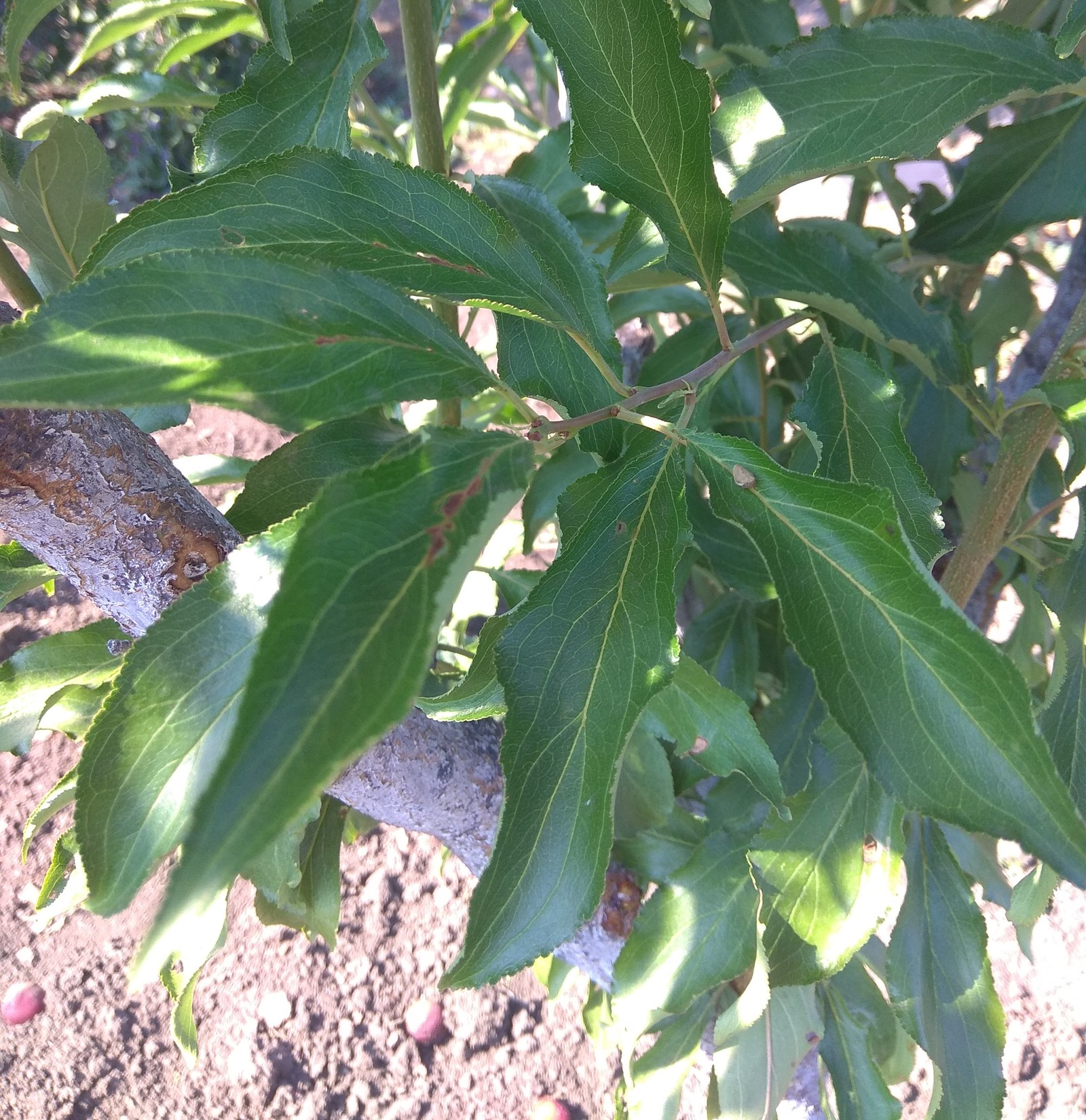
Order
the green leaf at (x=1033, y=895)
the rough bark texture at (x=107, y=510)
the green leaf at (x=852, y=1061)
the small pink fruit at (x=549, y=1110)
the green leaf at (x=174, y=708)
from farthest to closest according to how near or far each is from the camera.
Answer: the small pink fruit at (x=549, y=1110), the green leaf at (x=852, y=1061), the green leaf at (x=1033, y=895), the rough bark texture at (x=107, y=510), the green leaf at (x=174, y=708)

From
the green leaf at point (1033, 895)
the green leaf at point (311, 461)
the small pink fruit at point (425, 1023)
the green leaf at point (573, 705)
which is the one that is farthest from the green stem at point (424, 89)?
the small pink fruit at point (425, 1023)

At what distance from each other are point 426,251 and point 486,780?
1.85 ft

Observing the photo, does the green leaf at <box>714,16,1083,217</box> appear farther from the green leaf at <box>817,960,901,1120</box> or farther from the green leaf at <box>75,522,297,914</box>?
the green leaf at <box>817,960,901,1120</box>

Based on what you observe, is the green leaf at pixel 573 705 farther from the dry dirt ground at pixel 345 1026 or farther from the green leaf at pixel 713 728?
the dry dirt ground at pixel 345 1026

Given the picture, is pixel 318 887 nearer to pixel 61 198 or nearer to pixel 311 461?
pixel 311 461

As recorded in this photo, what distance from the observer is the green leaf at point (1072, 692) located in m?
A: 0.71

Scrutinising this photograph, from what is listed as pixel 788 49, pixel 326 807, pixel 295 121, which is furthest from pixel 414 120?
pixel 326 807

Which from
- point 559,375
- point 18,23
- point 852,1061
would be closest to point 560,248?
point 559,375

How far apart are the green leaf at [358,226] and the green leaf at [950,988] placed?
0.76m

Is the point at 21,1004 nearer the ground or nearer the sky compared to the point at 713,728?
nearer the ground

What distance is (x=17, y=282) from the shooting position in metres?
0.73

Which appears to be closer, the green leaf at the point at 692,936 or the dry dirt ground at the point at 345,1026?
the green leaf at the point at 692,936

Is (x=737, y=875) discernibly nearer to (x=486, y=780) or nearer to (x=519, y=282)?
(x=486, y=780)

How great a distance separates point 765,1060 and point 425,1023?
0.81 meters
